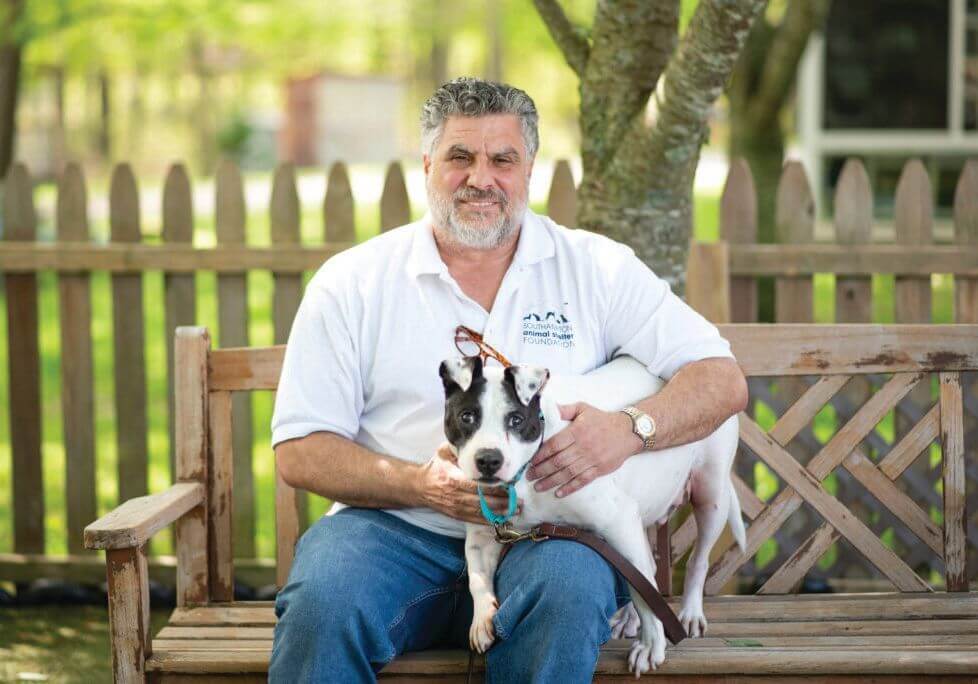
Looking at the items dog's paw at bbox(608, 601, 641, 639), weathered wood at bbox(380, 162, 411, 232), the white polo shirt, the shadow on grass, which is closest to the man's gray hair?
the white polo shirt

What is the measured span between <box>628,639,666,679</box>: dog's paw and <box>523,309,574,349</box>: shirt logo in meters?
0.79

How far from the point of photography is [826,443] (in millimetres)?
3471

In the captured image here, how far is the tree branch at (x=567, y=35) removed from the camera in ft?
13.9

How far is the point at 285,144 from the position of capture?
4566cm

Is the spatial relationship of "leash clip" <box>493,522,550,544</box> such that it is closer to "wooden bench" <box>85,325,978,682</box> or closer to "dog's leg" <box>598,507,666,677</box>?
"dog's leg" <box>598,507,666,677</box>

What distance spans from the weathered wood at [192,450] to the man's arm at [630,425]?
1123mm

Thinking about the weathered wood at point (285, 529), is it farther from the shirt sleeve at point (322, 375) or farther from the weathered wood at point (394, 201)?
the weathered wood at point (394, 201)

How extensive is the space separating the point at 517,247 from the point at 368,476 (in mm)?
746

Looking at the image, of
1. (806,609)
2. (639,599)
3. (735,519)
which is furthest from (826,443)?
(639,599)

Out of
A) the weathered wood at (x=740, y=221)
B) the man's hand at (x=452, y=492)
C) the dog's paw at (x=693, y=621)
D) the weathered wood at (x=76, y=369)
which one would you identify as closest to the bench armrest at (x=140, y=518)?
the man's hand at (x=452, y=492)

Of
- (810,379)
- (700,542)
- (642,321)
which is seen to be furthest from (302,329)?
(810,379)

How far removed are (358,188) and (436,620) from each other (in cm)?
2050

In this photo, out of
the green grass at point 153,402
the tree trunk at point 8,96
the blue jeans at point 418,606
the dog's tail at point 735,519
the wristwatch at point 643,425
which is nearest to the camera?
the blue jeans at point 418,606

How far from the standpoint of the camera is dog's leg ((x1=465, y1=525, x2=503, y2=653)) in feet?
9.11
